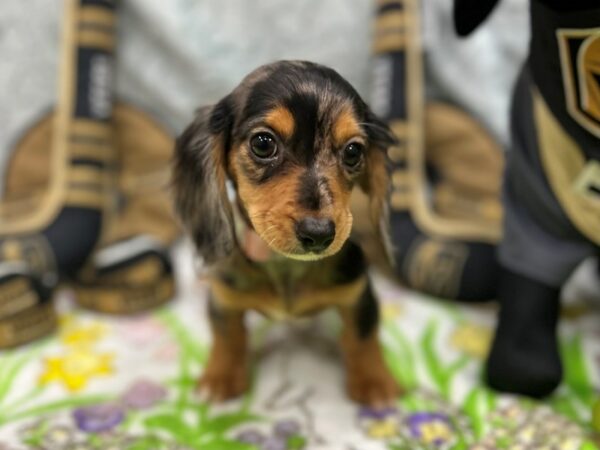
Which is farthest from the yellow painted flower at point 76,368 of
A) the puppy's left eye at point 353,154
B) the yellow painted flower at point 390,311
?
the puppy's left eye at point 353,154

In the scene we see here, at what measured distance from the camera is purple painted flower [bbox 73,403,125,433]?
1099mm

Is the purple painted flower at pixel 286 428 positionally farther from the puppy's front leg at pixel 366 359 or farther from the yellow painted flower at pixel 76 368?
the yellow painted flower at pixel 76 368

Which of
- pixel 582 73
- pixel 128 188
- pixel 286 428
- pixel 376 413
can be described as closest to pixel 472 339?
pixel 376 413

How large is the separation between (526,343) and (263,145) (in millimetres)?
588

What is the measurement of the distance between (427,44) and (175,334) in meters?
0.84

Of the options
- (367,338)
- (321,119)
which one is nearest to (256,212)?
(321,119)

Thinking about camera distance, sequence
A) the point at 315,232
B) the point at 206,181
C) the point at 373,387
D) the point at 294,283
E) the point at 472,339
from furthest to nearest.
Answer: the point at 472,339 → the point at 373,387 → the point at 294,283 → the point at 206,181 → the point at 315,232

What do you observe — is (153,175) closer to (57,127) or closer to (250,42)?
(57,127)

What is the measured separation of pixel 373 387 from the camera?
1155mm

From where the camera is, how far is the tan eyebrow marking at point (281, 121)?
2.68 feet

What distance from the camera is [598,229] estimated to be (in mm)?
1043

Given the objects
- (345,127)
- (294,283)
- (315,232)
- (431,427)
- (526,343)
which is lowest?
(431,427)

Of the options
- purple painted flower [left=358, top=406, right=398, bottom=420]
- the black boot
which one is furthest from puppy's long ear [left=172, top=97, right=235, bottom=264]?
the black boot

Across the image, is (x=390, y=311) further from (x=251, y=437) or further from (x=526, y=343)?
(x=251, y=437)
